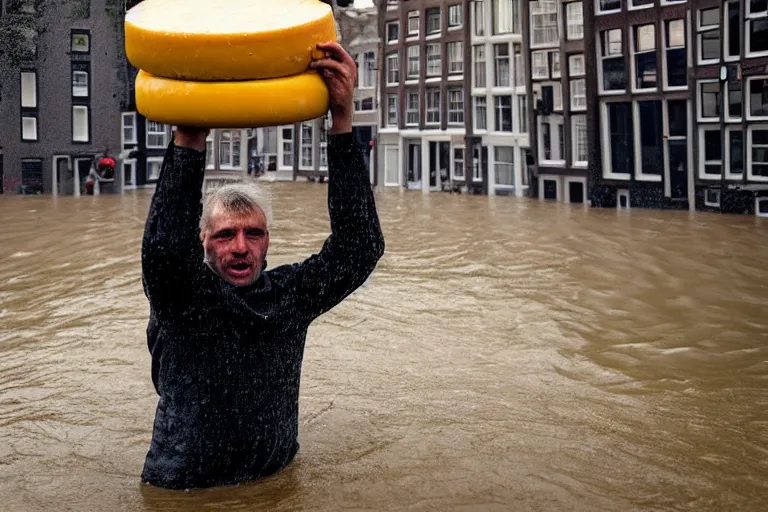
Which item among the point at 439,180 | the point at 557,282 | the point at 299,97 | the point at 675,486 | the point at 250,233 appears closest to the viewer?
the point at 299,97

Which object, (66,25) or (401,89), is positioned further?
(401,89)

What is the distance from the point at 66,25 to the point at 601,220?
1799 cm

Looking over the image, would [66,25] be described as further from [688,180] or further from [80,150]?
[688,180]

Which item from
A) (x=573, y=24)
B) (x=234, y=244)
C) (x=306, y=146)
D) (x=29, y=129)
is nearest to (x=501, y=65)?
(x=573, y=24)

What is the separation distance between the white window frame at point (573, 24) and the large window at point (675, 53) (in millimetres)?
3277

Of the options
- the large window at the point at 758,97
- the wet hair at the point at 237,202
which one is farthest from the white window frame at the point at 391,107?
the wet hair at the point at 237,202

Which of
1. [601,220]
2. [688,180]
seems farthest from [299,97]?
[688,180]

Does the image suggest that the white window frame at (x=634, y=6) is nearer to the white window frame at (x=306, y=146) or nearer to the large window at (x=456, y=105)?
the large window at (x=456, y=105)

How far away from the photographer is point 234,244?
4.49 meters

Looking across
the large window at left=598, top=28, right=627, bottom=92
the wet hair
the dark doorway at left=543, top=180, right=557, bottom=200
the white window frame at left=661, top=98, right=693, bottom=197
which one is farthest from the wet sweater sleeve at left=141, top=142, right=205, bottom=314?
the dark doorway at left=543, top=180, right=557, bottom=200

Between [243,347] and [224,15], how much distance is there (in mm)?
1422

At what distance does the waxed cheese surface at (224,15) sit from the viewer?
13.1ft

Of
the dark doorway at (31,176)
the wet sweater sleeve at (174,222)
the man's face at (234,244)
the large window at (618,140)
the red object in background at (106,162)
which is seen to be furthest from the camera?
the red object in background at (106,162)

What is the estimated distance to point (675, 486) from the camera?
217 inches
